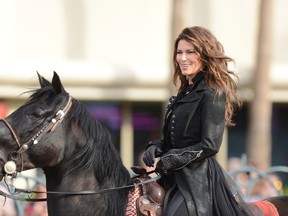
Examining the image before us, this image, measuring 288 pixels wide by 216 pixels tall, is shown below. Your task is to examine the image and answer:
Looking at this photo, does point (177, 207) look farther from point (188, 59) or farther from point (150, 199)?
point (188, 59)

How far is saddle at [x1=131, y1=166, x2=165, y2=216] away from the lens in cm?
522

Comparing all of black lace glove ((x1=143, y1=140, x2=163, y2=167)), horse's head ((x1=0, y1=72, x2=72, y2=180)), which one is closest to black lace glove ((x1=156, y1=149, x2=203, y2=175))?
black lace glove ((x1=143, y1=140, x2=163, y2=167))

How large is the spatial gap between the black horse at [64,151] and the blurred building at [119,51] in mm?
10179

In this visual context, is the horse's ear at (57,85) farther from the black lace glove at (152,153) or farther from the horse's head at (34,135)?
the black lace glove at (152,153)

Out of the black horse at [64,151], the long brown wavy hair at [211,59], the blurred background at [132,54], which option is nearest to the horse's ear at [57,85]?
the black horse at [64,151]

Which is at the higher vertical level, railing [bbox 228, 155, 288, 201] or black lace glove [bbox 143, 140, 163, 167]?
black lace glove [bbox 143, 140, 163, 167]

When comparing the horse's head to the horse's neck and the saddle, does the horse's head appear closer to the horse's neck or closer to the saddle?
the horse's neck

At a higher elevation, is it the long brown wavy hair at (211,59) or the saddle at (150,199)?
the long brown wavy hair at (211,59)

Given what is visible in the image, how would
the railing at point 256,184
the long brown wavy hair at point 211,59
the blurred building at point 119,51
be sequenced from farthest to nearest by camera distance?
the blurred building at point 119,51
the railing at point 256,184
the long brown wavy hair at point 211,59

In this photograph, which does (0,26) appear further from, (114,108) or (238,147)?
(238,147)

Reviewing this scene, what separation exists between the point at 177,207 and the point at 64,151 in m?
0.77

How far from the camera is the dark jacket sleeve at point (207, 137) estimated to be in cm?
518

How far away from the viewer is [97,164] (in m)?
5.25

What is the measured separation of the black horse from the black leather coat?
378 mm
